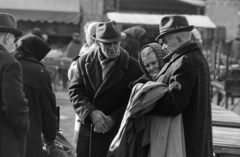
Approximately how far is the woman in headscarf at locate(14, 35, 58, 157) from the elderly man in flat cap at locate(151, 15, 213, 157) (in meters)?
0.97

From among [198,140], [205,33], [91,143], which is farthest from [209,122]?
[205,33]

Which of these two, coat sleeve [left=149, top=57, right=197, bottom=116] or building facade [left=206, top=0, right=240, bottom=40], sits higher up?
coat sleeve [left=149, top=57, right=197, bottom=116]


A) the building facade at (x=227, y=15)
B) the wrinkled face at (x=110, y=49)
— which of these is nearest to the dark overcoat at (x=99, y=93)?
the wrinkled face at (x=110, y=49)

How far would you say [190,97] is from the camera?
3598 millimetres

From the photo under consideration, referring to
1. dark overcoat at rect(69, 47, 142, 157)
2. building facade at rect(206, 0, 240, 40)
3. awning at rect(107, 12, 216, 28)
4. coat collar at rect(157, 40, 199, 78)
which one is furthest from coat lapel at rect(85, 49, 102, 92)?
building facade at rect(206, 0, 240, 40)

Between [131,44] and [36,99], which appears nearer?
[36,99]

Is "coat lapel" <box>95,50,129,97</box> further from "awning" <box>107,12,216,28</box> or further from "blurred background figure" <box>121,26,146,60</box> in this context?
"awning" <box>107,12,216,28</box>

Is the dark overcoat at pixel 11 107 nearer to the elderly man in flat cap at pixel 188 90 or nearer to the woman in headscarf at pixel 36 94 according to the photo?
the woman in headscarf at pixel 36 94

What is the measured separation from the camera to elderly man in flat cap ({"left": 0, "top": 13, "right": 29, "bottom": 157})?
3449 mm

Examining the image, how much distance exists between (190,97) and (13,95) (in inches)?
51.5

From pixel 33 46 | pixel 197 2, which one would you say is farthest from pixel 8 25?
pixel 197 2

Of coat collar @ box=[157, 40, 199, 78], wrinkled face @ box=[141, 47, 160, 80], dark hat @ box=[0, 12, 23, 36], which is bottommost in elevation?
wrinkled face @ box=[141, 47, 160, 80]

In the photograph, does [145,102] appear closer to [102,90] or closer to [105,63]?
[102,90]

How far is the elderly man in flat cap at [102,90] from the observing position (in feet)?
14.6
